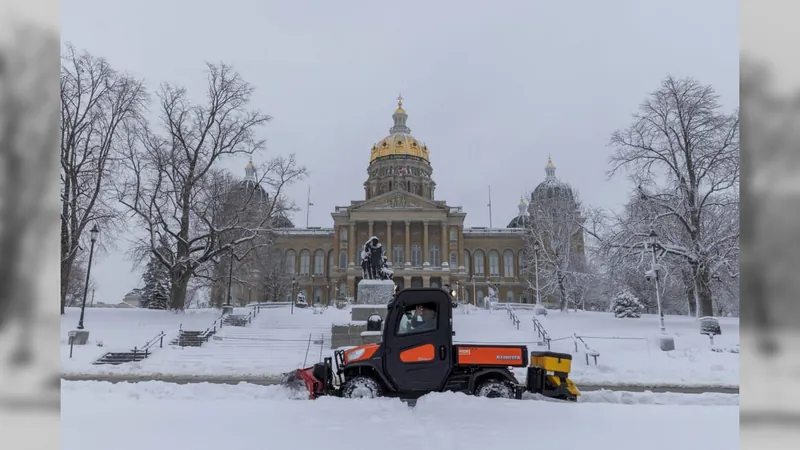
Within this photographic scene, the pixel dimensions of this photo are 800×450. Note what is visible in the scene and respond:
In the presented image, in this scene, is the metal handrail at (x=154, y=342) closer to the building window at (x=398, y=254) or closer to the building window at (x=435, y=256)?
the building window at (x=398, y=254)

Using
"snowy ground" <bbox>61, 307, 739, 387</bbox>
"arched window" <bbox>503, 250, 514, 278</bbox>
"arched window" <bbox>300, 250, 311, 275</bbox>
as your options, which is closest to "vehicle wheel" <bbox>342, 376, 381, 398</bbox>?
"snowy ground" <bbox>61, 307, 739, 387</bbox>

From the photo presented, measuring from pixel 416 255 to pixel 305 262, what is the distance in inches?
618

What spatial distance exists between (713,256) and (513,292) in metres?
46.3

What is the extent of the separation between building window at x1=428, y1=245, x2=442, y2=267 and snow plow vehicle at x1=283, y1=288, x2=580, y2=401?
182ft

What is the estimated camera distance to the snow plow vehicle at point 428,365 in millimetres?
8742

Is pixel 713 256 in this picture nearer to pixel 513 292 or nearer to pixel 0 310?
pixel 0 310

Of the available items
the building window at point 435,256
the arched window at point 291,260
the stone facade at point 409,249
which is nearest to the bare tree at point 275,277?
the arched window at point 291,260

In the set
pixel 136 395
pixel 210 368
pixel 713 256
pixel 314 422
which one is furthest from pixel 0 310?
pixel 713 256

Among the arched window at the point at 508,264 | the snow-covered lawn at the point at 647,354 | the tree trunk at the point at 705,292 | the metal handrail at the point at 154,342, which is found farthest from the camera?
the arched window at the point at 508,264

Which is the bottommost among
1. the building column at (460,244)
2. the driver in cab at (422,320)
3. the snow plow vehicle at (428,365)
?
the snow plow vehicle at (428,365)

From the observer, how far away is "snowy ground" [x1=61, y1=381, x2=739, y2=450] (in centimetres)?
553

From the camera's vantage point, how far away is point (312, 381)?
29.4ft

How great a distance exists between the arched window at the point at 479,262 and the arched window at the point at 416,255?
8.90 m

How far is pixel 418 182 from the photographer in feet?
257
